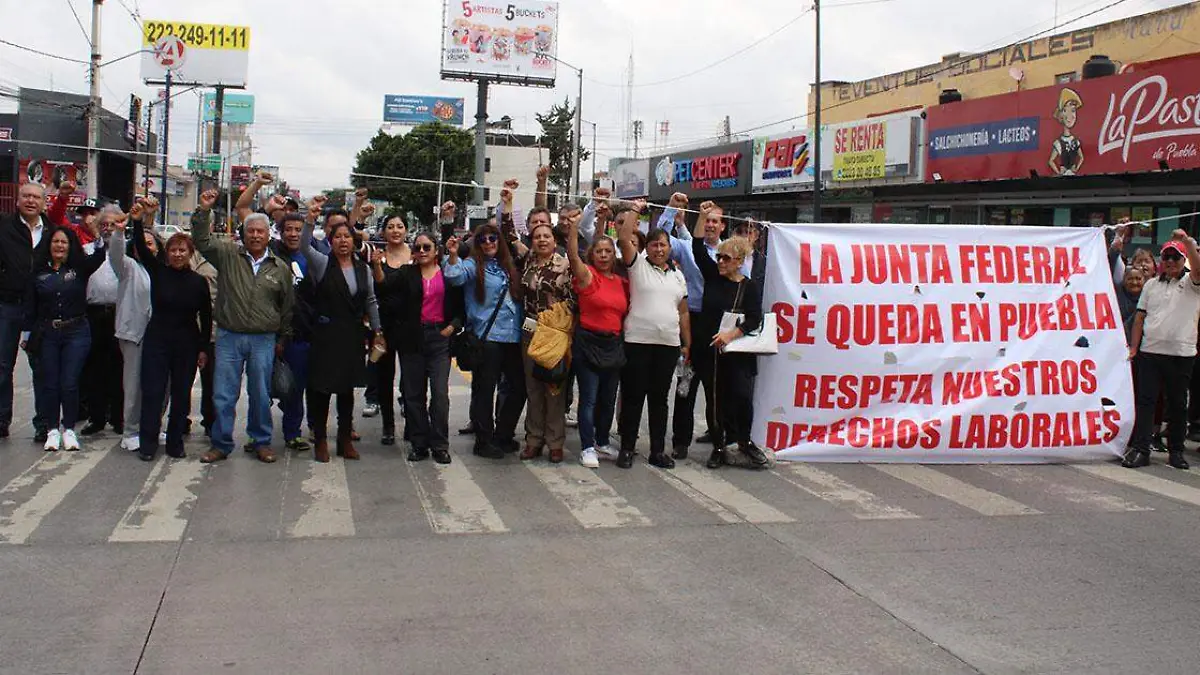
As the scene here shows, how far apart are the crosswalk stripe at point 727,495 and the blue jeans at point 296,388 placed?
9.33 feet

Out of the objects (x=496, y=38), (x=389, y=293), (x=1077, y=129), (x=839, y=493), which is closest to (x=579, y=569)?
(x=839, y=493)

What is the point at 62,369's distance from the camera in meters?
8.20

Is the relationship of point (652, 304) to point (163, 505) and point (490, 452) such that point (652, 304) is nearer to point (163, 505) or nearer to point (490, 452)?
point (490, 452)

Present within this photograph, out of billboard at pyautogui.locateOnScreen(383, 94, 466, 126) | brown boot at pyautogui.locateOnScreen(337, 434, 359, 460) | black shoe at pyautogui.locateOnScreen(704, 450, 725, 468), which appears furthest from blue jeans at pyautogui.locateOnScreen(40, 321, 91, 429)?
billboard at pyautogui.locateOnScreen(383, 94, 466, 126)

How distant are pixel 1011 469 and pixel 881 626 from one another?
165 inches

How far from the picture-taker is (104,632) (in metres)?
4.55

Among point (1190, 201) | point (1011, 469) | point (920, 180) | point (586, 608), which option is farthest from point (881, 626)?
point (920, 180)

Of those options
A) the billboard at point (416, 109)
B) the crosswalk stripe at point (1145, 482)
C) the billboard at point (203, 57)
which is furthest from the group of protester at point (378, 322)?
the billboard at point (416, 109)

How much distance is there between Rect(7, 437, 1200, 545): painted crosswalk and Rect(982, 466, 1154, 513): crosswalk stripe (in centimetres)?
1

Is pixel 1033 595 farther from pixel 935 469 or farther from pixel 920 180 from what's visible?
pixel 920 180

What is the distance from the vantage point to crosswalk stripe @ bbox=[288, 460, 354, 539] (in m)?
6.23

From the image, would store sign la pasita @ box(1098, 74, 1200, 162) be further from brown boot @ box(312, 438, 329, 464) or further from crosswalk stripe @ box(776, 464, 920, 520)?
brown boot @ box(312, 438, 329, 464)

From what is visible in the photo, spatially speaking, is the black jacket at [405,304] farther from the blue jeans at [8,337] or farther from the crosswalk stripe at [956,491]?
the crosswalk stripe at [956,491]

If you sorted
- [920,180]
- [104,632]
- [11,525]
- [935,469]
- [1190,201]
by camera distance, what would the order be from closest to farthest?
[104,632] < [11,525] < [935,469] < [1190,201] < [920,180]
